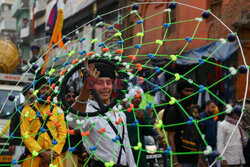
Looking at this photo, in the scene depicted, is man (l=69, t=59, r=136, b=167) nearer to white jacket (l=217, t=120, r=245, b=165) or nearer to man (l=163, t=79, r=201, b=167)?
man (l=163, t=79, r=201, b=167)

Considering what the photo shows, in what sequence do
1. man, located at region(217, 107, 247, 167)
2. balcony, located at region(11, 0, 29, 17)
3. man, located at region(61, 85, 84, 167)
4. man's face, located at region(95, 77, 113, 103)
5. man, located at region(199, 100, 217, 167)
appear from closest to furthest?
1. man's face, located at region(95, 77, 113, 103)
2. man, located at region(61, 85, 84, 167)
3. man, located at region(217, 107, 247, 167)
4. man, located at region(199, 100, 217, 167)
5. balcony, located at region(11, 0, 29, 17)

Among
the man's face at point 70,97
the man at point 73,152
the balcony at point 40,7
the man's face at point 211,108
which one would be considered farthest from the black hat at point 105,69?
the balcony at point 40,7

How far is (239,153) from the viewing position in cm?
791

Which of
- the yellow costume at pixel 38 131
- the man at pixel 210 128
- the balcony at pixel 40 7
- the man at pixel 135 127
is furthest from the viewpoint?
the balcony at pixel 40 7

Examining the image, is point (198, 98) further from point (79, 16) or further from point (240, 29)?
point (79, 16)

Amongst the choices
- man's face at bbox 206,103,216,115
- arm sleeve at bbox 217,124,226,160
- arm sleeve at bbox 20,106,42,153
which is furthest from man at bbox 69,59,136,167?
man's face at bbox 206,103,216,115

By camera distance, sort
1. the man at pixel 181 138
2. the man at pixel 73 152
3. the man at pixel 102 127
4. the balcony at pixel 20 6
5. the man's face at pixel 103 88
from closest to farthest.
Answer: the man at pixel 102 127 → the man's face at pixel 103 88 → the man at pixel 181 138 → the man at pixel 73 152 → the balcony at pixel 20 6

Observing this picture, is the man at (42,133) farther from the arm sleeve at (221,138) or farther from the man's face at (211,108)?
the man's face at (211,108)

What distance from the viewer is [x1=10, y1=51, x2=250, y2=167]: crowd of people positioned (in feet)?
12.6

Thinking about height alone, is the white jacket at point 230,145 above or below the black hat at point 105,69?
below

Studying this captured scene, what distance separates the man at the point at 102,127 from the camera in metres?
3.78

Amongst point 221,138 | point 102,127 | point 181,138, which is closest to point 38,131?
point 102,127

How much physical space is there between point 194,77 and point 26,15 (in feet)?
138

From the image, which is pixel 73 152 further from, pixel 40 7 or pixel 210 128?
pixel 40 7
